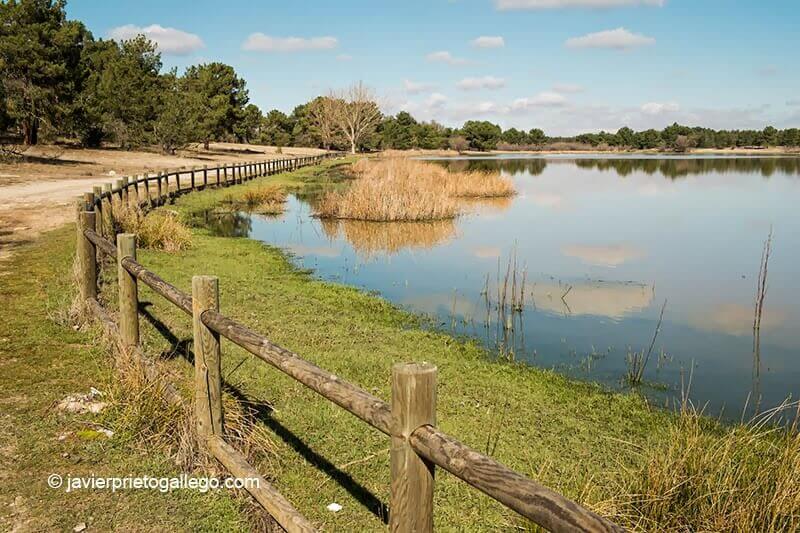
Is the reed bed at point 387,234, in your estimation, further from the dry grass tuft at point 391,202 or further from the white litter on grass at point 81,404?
the white litter on grass at point 81,404

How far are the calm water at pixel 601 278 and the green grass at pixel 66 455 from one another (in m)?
5.31

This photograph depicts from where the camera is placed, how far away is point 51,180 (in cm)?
2870

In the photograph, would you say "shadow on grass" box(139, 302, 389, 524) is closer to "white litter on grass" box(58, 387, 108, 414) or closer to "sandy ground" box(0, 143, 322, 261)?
"white litter on grass" box(58, 387, 108, 414)

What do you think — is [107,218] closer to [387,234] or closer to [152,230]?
[152,230]

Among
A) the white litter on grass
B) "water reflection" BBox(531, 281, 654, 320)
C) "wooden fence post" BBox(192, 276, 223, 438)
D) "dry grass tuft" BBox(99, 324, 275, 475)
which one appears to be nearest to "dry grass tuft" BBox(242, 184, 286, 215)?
"water reflection" BBox(531, 281, 654, 320)

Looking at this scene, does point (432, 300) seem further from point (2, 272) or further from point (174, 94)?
point (174, 94)

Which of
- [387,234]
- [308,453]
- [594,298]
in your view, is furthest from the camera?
[387,234]

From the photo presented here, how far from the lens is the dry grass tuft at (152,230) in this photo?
48.7 feet

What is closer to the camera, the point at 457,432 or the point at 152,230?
the point at 457,432

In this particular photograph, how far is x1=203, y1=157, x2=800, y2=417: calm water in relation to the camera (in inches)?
394

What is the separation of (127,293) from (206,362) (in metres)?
2.04

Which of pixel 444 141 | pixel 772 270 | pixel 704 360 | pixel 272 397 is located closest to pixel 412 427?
pixel 272 397

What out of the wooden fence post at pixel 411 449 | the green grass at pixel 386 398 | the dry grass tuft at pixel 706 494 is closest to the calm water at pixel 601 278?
the green grass at pixel 386 398

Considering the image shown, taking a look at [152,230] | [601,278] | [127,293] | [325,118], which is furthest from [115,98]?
[325,118]
